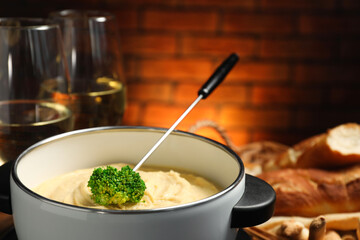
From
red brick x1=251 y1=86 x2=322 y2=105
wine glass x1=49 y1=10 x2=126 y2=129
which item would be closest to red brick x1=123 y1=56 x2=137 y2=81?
red brick x1=251 y1=86 x2=322 y2=105

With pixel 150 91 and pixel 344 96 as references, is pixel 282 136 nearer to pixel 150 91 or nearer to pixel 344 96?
pixel 344 96

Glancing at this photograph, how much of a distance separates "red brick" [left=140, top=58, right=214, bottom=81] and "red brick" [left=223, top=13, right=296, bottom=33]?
19cm

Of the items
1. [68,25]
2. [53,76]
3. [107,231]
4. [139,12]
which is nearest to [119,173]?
[107,231]

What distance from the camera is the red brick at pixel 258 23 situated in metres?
2.08

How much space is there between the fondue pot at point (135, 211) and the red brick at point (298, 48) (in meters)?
1.43

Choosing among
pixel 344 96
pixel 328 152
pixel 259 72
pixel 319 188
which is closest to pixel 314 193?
pixel 319 188

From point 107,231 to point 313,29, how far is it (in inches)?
71.4

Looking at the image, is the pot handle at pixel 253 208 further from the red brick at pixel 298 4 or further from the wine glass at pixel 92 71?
the red brick at pixel 298 4

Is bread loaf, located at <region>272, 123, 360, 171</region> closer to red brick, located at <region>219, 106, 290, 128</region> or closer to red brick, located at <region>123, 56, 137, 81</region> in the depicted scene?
red brick, located at <region>219, 106, 290, 128</region>

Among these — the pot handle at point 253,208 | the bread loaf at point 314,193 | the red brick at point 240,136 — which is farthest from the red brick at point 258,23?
the pot handle at point 253,208

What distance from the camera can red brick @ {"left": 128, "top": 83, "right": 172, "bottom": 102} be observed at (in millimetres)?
2184

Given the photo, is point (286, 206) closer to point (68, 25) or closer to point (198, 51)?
point (68, 25)

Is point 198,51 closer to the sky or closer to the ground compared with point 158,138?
closer to the ground

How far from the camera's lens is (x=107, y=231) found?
20.4 inches
